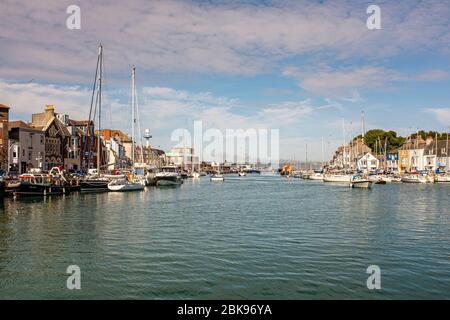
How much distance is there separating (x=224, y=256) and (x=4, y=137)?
2723 inches

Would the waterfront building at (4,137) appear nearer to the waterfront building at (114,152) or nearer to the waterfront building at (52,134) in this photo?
the waterfront building at (52,134)

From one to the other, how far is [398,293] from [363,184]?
2930 inches

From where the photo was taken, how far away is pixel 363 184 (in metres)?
86.3

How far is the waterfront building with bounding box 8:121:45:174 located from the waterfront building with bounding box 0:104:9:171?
1.28 metres

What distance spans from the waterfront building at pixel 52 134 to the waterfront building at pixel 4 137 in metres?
12.9

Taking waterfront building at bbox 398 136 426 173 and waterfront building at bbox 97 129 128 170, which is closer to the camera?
waterfront building at bbox 97 129 128 170

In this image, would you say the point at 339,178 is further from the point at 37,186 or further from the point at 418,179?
the point at 37,186

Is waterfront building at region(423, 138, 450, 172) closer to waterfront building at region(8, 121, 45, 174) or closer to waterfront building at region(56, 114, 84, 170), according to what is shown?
Result: waterfront building at region(56, 114, 84, 170)

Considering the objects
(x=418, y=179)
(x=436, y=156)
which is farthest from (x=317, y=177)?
(x=418, y=179)

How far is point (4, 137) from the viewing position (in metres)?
75.6

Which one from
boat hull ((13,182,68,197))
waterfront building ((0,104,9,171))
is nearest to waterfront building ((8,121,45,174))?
waterfront building ((0,104,9,171))

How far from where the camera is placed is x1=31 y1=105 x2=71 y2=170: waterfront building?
92062 mm

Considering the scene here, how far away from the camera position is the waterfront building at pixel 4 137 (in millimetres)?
74750

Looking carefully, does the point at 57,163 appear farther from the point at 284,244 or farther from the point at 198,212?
the point at 284,244
